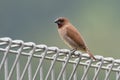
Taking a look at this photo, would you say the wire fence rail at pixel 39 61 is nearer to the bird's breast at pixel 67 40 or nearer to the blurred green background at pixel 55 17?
the bird's breast at pixel 67 40

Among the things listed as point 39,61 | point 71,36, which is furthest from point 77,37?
point 39,61

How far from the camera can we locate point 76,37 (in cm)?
574

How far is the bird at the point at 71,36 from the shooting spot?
18.2ft

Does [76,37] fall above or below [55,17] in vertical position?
below

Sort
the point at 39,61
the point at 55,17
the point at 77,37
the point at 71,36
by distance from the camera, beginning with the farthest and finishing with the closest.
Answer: the point at 55,17 → the point at 71,36 → the point at 77,37 → the point at 39,61

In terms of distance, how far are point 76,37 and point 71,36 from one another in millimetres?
138

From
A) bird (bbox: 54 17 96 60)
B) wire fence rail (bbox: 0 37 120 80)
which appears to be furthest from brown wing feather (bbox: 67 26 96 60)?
wire fence rail (bbox: 0 37 120 80)

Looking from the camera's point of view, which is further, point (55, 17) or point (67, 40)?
point (55, 17)

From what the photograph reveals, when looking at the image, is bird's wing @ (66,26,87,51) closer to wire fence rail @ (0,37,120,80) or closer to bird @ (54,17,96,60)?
bird @ (54,17,96,60)

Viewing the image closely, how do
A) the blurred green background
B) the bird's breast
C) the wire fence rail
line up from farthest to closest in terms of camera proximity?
the blurred green background < the bird's breast < the wire fence rail

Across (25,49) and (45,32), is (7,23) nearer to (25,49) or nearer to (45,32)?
(45,32)

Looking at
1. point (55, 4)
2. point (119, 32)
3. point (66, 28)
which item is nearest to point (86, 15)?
point (55, 4)

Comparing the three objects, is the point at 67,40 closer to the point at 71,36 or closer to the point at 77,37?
the point at 71,36

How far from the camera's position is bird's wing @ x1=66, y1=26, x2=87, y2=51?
5535mm
